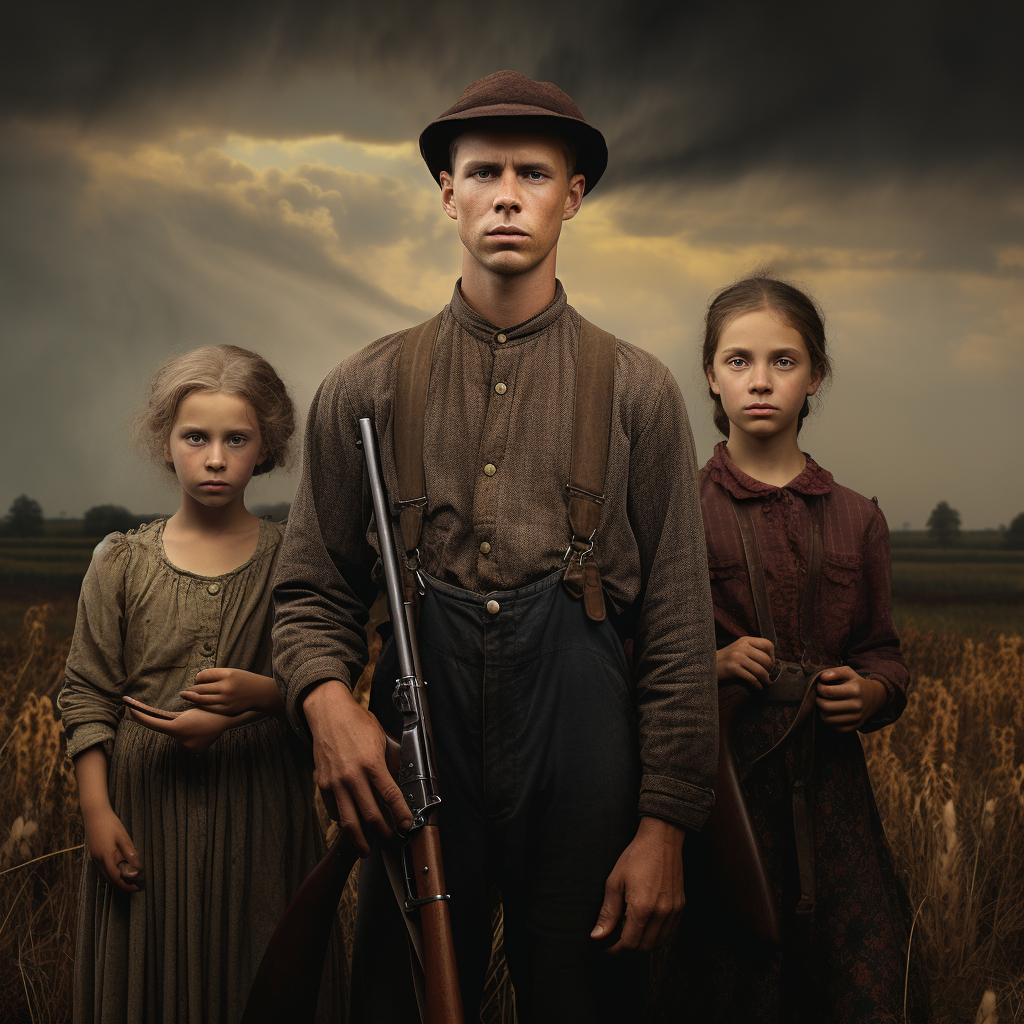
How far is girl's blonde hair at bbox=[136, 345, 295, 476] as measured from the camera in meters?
2.29

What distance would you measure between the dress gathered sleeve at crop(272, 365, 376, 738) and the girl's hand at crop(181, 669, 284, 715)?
243 millimetres

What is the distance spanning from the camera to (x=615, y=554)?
1.81 m

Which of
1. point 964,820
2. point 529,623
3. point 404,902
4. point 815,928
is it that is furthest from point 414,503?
point 964,820

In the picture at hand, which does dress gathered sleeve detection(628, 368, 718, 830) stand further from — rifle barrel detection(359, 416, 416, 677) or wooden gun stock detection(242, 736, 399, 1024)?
wooden gun stock detection(242, 736, 399, 1024)

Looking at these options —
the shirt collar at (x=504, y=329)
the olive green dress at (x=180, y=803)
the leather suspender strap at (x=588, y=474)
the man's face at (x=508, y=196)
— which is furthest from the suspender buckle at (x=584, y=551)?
the olive green dress at (x=180, y=803)

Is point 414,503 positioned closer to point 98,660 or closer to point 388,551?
point 388,551


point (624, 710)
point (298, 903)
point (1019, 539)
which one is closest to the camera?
point (298, 903)

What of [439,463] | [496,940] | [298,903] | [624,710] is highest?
[439,463]

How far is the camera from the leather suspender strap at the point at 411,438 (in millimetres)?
1777

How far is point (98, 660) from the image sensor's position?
86.7 inches

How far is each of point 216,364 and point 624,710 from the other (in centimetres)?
139

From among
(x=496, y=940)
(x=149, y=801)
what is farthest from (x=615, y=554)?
(x=496, y=940)

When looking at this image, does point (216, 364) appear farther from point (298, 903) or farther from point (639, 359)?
point (298, 903)

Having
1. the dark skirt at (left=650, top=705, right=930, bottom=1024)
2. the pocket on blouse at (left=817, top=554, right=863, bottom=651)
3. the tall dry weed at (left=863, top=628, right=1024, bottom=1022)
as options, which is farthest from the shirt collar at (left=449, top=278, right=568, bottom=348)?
the tall dry weed at (left=863, top=628, right=1024, bottom=1022)
